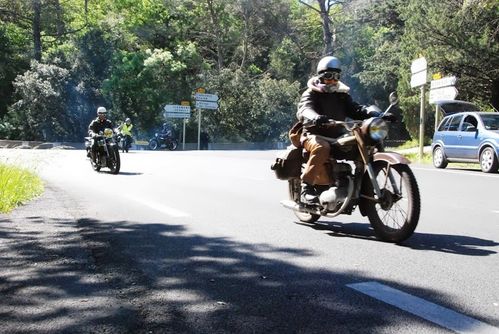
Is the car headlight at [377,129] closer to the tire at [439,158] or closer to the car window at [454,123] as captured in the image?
the car window at [454,123]

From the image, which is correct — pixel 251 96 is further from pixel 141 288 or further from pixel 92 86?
pixel 141 288

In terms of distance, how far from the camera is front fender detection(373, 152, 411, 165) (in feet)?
17.4

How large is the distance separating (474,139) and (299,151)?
11050mm

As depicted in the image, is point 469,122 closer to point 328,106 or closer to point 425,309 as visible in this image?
point 328,106

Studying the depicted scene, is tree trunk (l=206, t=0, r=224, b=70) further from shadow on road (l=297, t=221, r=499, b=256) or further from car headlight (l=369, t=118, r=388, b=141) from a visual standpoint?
car headlight (l=369, t=118, r=388, b=141)

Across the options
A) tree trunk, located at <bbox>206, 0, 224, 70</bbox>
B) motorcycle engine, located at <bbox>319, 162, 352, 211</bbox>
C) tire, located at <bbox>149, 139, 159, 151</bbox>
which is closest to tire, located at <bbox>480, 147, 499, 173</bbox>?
motorcycle engine, located at <bbox>319, 162, 352, 211</bbox>

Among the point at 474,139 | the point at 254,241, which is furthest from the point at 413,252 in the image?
the point at 474,139

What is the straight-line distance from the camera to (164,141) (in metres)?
34.8

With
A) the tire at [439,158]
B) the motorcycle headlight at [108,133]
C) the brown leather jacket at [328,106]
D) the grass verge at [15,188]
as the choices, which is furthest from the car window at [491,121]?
the grass verge at [15,188]

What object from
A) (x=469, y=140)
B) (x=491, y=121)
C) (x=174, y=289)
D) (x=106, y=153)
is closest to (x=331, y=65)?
(x=174, y=289)

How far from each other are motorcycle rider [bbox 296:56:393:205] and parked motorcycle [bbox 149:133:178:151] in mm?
29010

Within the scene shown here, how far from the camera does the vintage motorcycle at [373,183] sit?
530cm

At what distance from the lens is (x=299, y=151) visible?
640 centimetres

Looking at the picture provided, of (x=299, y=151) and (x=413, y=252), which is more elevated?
(x=299, y=151)
